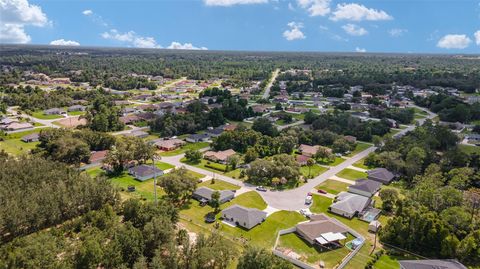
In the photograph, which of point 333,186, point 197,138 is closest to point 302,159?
point 333,186

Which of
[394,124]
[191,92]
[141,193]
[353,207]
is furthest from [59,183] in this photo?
[191,92]

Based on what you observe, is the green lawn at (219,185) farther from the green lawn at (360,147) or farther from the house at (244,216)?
the green lawn at (360,147)

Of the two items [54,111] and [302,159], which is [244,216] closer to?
[302,159]

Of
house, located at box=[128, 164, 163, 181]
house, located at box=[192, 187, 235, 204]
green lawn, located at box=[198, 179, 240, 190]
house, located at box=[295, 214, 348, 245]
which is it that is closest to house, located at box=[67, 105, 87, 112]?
house, located at box=[128, 164, 163, 181]

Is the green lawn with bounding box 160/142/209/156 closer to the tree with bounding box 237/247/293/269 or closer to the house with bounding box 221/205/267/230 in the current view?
the house with bounding box 221/205/267/230

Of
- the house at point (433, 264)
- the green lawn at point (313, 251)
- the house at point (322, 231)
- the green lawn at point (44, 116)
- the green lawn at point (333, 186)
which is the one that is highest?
the house at point (433, 264)

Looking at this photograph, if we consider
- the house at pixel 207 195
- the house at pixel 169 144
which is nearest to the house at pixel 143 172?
the house at pixel 207 195

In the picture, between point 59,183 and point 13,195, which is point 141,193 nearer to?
point 59,183
